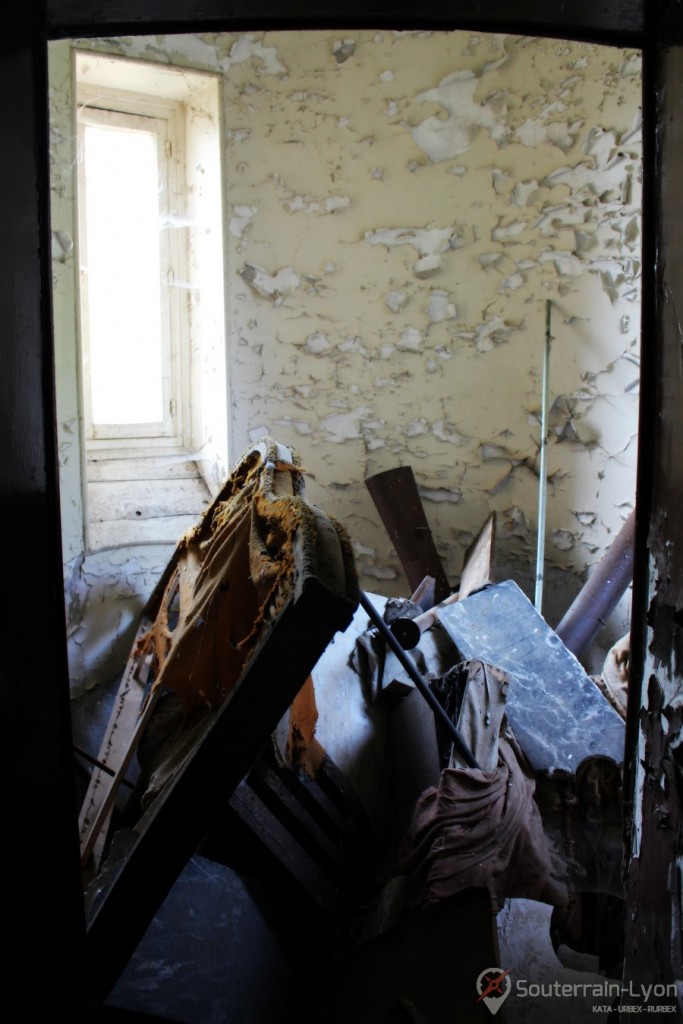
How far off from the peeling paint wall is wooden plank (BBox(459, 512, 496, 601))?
16 centimetres

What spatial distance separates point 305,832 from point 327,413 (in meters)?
1.81

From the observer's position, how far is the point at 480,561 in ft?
9.80

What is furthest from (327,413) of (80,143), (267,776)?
(267,776)

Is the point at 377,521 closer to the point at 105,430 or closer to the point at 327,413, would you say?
the point at 327,413

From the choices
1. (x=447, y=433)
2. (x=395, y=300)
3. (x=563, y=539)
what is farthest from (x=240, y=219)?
(x=563, y=539)

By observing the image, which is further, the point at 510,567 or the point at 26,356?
the point at 510,567

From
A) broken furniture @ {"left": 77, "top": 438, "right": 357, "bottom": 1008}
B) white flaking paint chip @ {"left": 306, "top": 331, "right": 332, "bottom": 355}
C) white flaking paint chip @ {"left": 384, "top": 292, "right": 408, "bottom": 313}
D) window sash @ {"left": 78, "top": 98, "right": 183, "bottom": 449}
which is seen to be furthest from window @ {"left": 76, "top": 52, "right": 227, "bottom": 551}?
broken furniture @ {"left": 77, "top": 438, "right": 357, "bottom": 1008}

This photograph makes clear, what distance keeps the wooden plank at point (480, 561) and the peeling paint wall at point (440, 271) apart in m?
0.16

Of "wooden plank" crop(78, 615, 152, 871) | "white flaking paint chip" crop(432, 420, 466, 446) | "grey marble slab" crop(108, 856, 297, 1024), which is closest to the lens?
"grey marble slab" crop(108, 856, 297, 1024)

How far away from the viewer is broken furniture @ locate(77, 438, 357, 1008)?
988 millimetres

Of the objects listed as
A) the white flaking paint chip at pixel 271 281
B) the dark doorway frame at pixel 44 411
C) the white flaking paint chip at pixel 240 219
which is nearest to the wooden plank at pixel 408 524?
the white flaking paint chip at pixel 271 281

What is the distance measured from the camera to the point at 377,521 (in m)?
3.28

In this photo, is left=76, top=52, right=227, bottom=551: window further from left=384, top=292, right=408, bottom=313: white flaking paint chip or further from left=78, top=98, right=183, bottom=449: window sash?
left=384, top=292, right=408, bottom=313: white flaking paint chip

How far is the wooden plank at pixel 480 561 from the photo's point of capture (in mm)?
2836
